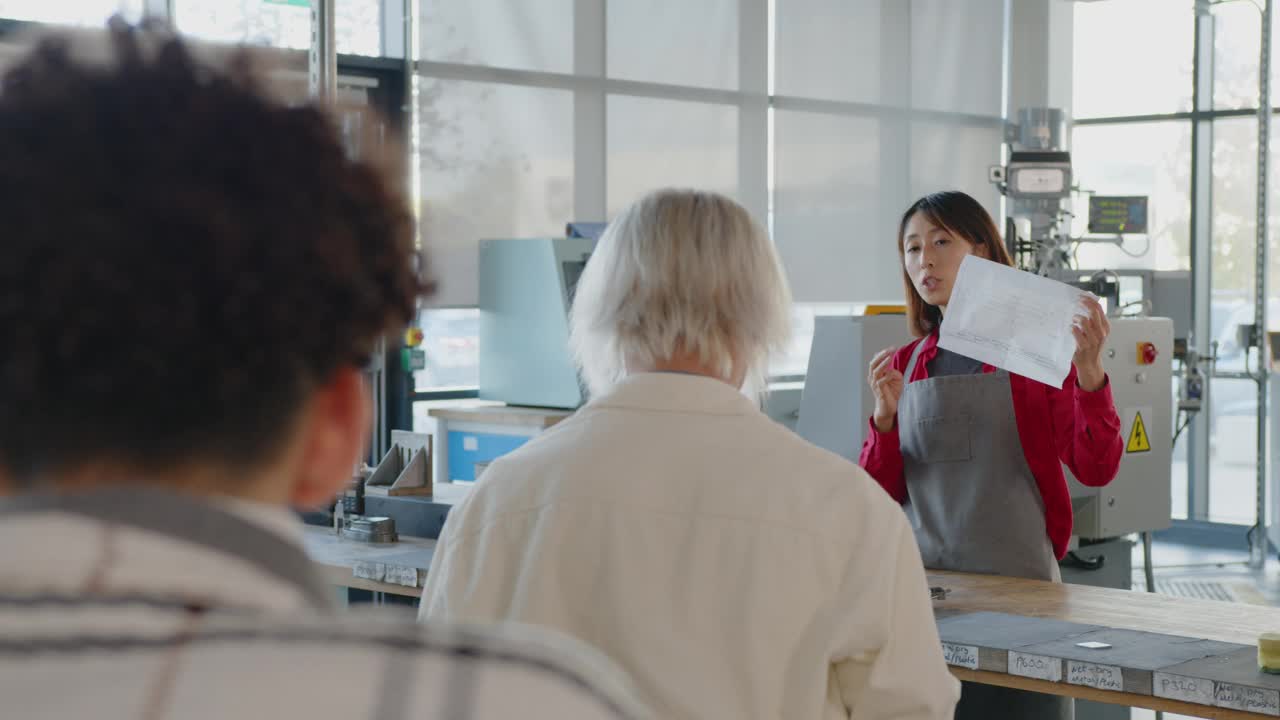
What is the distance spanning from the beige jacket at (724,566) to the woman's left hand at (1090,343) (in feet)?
4.44

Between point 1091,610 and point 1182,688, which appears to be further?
point 1091,610

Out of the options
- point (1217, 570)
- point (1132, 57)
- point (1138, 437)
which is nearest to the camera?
point (1138, 437)

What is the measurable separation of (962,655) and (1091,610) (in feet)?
1.37

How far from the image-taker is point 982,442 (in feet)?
9.15

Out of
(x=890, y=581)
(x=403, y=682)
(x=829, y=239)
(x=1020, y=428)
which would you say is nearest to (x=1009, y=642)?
(x=1020, y=428)

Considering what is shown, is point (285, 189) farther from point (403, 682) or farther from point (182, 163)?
point (403, 682)

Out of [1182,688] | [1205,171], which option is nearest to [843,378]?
[1182,688]

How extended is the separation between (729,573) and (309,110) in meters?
0.90

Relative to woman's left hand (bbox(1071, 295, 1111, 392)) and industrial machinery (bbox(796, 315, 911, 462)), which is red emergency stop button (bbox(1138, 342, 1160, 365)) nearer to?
industrial machinery (bbox(796, 315, 911, 462))

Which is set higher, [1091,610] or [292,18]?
[292,18]

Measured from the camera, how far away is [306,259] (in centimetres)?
54

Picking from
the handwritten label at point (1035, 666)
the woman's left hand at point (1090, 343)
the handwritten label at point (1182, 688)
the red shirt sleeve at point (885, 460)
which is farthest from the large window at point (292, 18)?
the handwritten label at point (1182, 688)

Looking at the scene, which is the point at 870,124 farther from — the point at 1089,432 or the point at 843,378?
the point at 1089,432

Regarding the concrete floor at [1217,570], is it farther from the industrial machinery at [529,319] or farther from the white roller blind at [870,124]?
the industrial machinery at [529,319]
